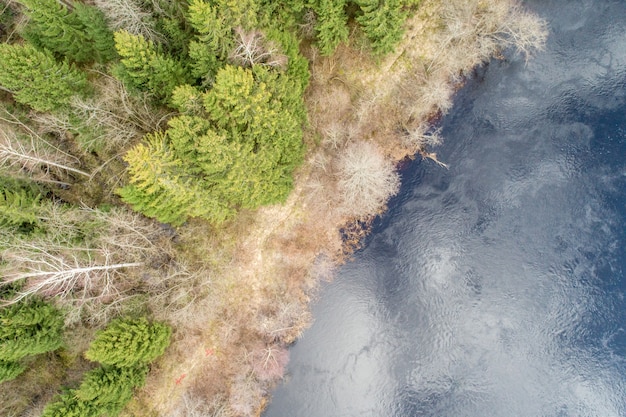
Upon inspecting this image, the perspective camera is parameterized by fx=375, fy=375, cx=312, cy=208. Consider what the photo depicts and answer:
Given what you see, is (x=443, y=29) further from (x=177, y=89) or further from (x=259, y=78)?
(x=177, y=89)

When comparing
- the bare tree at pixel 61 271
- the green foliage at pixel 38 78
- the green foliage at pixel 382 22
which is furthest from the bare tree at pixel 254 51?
the bare tree at pixel 61 271

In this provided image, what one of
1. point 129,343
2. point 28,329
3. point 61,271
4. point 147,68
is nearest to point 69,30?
point 147,68

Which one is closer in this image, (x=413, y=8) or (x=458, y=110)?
(x=413, y=8)

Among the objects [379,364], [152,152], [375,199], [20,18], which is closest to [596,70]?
[375,199]

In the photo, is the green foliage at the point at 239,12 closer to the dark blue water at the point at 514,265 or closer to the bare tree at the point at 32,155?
the bare tree at the point at 32,155

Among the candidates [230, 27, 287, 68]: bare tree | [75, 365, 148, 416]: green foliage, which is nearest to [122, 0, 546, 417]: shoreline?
[75, 365, 148, 416]: green foliage

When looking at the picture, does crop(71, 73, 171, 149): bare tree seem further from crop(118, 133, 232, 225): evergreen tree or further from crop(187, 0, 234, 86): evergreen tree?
crop(187, 0, 234, 86): evergreen tree
